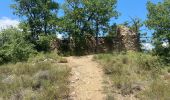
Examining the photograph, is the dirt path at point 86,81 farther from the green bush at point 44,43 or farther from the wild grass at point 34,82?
the green bush at point 44,43

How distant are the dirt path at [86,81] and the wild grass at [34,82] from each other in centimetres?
43

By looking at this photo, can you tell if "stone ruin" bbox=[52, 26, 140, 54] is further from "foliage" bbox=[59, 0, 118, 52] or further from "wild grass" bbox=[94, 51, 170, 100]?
"wild grass" bbox=[94, 51, 170, 100]

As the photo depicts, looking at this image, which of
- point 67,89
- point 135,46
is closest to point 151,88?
point 67,89

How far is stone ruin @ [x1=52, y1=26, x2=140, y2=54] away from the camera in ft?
96.4

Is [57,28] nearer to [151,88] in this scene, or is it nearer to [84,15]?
[84,15]

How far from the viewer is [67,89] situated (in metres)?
18.0

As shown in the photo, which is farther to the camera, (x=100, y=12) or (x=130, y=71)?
(x=100, y=12)

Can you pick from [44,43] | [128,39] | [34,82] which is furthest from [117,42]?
[34,82]

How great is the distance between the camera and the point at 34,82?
18.5m

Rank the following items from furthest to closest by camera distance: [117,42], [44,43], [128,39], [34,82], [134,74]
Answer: [117,42]
[128,39]
[44,43]
[134,74]
[34,82]

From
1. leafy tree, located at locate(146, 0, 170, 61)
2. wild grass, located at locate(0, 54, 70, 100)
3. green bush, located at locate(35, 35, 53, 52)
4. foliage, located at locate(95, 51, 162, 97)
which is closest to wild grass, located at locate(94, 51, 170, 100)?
foliage, located at locate(95, 51, 162, 97)

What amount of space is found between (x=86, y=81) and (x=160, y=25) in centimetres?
878

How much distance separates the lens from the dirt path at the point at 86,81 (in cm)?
1761

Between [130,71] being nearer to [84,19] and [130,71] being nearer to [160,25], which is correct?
[160,25]
